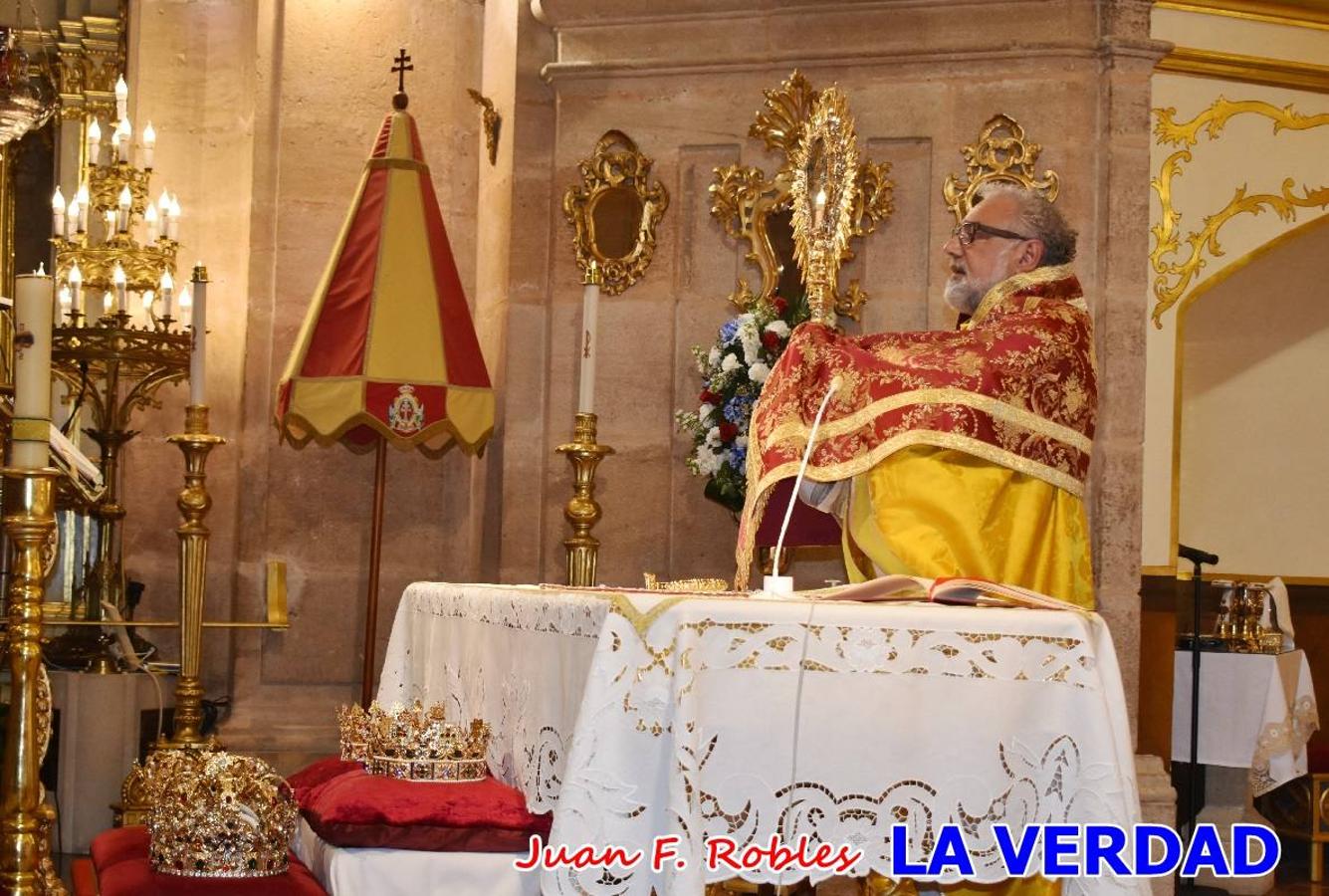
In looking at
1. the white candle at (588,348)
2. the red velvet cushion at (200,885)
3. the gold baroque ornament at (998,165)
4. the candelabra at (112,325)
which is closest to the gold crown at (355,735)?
the red velvet cushion at (200,885)

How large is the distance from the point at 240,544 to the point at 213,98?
199cm

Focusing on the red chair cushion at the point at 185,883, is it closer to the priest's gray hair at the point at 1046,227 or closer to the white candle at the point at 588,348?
the white candle at the point at 588,348

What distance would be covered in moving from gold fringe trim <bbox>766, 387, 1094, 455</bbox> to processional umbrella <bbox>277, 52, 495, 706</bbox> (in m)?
2.74

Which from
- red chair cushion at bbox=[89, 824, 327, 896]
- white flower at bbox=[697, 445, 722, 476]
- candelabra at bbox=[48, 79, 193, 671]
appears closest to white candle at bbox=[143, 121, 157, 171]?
candelabra at bbox=[48, 79, 193, 671]

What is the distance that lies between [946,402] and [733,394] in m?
2.42

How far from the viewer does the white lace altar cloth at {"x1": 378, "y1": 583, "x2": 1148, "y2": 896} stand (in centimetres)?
316

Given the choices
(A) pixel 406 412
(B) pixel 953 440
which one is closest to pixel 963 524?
(B) pixel 953 440

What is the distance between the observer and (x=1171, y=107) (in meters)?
7.87

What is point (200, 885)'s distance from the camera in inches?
145

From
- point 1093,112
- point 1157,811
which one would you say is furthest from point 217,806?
point 1093,112

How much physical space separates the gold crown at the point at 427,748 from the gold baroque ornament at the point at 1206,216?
4.76 metres

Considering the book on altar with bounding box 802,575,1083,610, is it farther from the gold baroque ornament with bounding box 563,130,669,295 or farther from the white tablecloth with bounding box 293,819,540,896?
the gold baroque ornament with bounding box 563,130,669,295

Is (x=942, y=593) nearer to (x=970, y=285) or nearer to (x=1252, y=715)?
(x=970, y=285)

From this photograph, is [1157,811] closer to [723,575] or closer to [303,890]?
[723,575]
